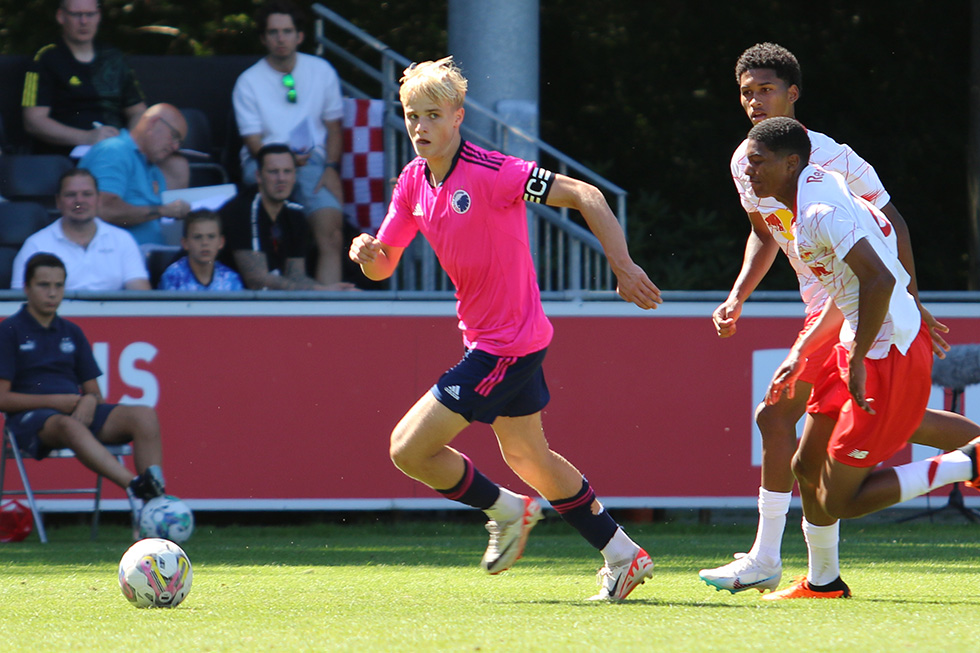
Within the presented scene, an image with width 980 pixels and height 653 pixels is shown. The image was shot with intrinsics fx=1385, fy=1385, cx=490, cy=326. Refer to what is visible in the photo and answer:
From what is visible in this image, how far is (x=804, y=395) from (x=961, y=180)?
10084mm

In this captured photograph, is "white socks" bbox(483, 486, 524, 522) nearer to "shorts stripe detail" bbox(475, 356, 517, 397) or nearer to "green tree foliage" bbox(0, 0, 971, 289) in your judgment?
"shorts stripe detail" bbox(475, 356, 517, 397)

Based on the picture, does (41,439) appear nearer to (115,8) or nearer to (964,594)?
(964,594)

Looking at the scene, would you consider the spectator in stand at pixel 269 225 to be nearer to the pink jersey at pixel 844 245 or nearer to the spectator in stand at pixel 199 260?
the spectator in stand at pixel 199 260

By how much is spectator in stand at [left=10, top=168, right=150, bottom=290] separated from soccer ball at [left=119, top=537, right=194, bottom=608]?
5034mm

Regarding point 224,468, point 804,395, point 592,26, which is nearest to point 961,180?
point 592,26

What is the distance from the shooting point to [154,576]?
5391mm

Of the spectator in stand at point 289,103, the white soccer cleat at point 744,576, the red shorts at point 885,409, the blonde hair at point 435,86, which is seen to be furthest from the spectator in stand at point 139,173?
the red shorts at point 885,409

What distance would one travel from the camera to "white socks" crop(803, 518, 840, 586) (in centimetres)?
555

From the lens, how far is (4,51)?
15875mm

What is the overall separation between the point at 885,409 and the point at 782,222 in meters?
1.02

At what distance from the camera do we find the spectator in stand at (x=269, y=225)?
34.4 feet

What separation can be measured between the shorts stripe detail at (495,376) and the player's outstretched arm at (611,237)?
0.54 metres

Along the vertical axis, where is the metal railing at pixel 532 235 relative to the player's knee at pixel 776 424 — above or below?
above

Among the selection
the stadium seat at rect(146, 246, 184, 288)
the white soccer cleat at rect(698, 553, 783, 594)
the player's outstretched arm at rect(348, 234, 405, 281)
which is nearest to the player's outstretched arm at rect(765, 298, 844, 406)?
the white soccer cleat at rect(698, 553, 783, 594)
